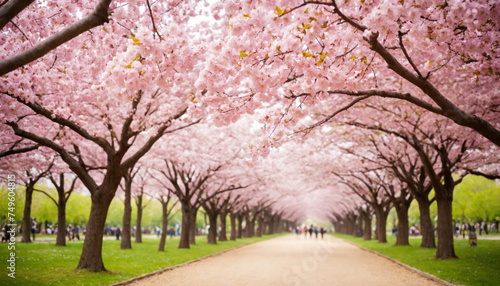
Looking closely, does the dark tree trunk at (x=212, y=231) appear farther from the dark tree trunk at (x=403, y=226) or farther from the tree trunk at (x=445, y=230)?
the tree trunk at (x=445, y=230)

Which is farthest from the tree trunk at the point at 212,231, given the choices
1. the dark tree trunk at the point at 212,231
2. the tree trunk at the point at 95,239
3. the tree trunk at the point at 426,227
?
the tree trunk at the point at 95,239

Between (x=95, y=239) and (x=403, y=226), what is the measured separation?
890 inches

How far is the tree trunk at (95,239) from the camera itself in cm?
1250

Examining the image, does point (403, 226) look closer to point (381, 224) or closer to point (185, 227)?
point (381, 224)

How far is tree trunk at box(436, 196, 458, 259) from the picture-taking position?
53.4 feet

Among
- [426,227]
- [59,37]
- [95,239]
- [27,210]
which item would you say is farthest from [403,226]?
[59,37]

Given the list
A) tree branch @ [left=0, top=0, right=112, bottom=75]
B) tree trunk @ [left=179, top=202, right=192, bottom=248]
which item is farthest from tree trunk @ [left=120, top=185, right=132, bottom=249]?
tree branch @ [left=0, top=0, right=112, bottom=75]

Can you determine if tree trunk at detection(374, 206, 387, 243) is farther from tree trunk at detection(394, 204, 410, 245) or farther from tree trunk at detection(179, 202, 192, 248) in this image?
tree trunk at detection(179, 202, 192, 248)

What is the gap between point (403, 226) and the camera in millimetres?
27844

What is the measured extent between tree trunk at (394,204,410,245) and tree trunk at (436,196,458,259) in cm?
1107

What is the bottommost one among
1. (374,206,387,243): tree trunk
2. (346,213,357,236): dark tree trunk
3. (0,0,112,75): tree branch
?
(346,213,357,236): dark tree trunk

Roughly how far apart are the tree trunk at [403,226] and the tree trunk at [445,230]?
1107cm

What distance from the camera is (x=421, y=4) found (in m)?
5.63

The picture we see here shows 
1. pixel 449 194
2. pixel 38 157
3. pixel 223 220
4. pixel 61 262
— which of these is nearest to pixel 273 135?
pixel 61 262
